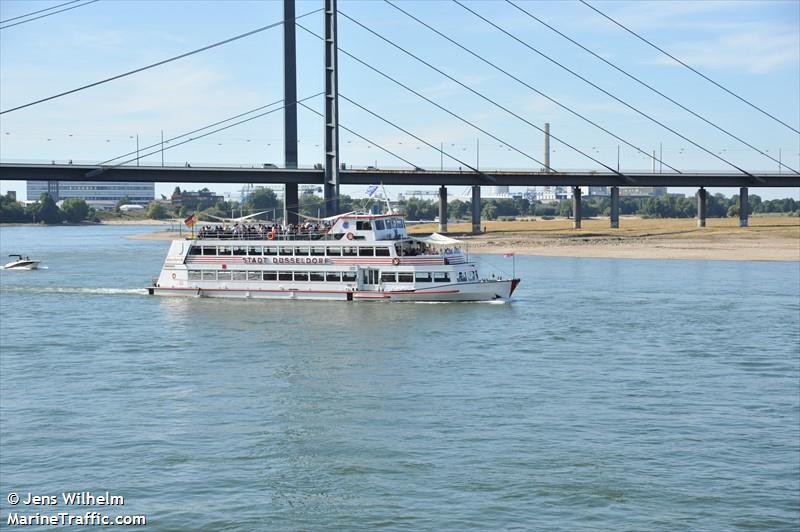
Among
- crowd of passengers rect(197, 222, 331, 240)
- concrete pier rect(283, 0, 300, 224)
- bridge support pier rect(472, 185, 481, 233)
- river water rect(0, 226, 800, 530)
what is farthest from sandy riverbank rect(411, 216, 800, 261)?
river water rect(0, 226, 800, 530)

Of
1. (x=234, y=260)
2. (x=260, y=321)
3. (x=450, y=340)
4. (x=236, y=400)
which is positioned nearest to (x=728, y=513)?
(x=236, y=400)

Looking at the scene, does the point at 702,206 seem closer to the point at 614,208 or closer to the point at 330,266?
the point at 614,208

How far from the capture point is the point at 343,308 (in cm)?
6200

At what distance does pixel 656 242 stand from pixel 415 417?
92.6 meters

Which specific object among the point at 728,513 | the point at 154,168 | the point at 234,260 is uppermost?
the point at 154,168

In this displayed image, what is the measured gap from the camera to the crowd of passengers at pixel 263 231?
6704 centimetres

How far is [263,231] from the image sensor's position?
69.3m

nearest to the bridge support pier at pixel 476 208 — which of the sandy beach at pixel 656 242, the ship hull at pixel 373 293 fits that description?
the sandy beach at pixel 656 242

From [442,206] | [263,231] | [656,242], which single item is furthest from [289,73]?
[263,231]

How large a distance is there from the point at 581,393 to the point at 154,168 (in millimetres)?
92540

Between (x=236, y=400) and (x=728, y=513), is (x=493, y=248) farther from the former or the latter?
(x=728, y=513)

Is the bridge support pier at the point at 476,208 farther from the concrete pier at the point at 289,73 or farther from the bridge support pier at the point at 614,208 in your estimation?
the concrete pier at the point at 289,73

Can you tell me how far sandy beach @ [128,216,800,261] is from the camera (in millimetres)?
104956

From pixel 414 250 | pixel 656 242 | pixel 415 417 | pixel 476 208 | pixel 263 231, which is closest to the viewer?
pixel 415 417
